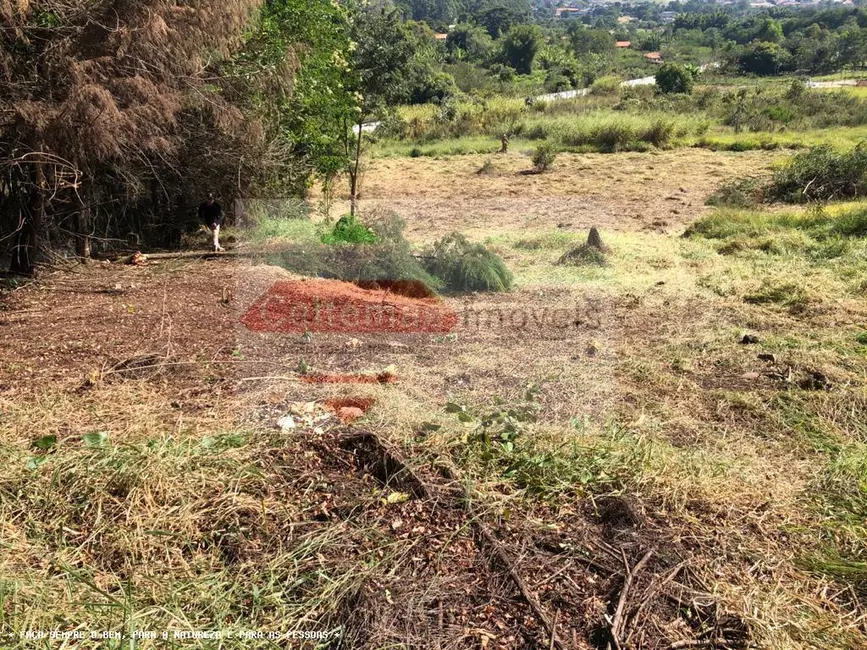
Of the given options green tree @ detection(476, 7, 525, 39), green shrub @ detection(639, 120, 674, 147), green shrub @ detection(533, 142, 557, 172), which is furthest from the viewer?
green tree @ detection(476, 7, 525, 39)

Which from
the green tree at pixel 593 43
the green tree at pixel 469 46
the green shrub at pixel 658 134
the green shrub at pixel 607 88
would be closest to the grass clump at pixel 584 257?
the green shrub at pixel 658 134

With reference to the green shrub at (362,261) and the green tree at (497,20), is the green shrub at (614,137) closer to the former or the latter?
the green shrub at (362,261)

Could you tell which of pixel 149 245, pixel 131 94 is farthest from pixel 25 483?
pixel 149 245

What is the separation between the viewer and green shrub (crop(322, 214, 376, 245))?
7735 mm

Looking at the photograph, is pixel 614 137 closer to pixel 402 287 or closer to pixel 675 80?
pixel 675 80

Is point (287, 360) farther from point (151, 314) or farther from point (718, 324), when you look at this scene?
point (718, 324)

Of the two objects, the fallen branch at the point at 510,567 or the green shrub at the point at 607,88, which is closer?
the fallen branch at the point at 510,567

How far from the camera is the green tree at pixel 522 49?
5678cm

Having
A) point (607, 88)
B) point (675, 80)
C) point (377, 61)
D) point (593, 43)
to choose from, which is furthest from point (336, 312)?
point (593, 43)

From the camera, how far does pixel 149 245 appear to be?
902 centimetres

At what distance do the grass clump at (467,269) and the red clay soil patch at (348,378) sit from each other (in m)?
3.07

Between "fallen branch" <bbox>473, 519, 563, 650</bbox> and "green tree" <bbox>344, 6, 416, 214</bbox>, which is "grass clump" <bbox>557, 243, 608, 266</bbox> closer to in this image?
"green tree" <bbox>344, 6, 416, 214</bbox>

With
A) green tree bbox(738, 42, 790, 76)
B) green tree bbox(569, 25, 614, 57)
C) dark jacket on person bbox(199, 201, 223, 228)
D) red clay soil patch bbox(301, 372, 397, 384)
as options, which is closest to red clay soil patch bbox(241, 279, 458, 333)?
red clay soil patch bbox(301, 372, 397, 384)

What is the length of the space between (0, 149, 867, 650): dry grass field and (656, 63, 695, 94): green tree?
102ft
